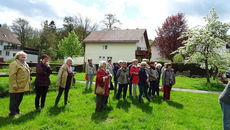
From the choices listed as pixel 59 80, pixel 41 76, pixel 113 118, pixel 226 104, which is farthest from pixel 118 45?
pixel 226 104

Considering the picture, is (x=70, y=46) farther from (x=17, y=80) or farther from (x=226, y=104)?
(x=226, y=104)

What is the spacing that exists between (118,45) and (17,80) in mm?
26856

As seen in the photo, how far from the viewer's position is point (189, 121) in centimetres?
509

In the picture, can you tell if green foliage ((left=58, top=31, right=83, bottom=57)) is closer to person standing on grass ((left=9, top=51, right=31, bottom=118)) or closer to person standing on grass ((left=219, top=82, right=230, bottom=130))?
person standing on grass ((left=9, top=51, right=31, bottom=118))

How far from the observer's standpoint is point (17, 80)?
4.92m

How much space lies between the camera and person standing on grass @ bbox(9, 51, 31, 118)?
4801mm

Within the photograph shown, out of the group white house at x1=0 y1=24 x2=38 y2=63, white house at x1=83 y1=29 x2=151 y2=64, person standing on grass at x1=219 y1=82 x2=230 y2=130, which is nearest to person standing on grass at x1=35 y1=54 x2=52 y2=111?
person standing on grass at x1=219 y1=82 x2=230 y2=130

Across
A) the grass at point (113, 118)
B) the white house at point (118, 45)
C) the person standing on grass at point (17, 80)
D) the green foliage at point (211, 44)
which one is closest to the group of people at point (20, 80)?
the person standing on grass at point (17, 80)

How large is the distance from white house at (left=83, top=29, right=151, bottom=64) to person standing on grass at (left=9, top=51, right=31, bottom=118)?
83.0 feet

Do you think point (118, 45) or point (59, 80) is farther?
point (118, 45)

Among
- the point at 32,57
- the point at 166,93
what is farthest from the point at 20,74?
the point at 32,57

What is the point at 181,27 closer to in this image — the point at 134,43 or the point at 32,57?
the point at 134,43

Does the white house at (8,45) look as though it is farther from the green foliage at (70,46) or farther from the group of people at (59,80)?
the group of people at (59,80)

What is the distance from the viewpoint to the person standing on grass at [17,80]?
4.80 meters
